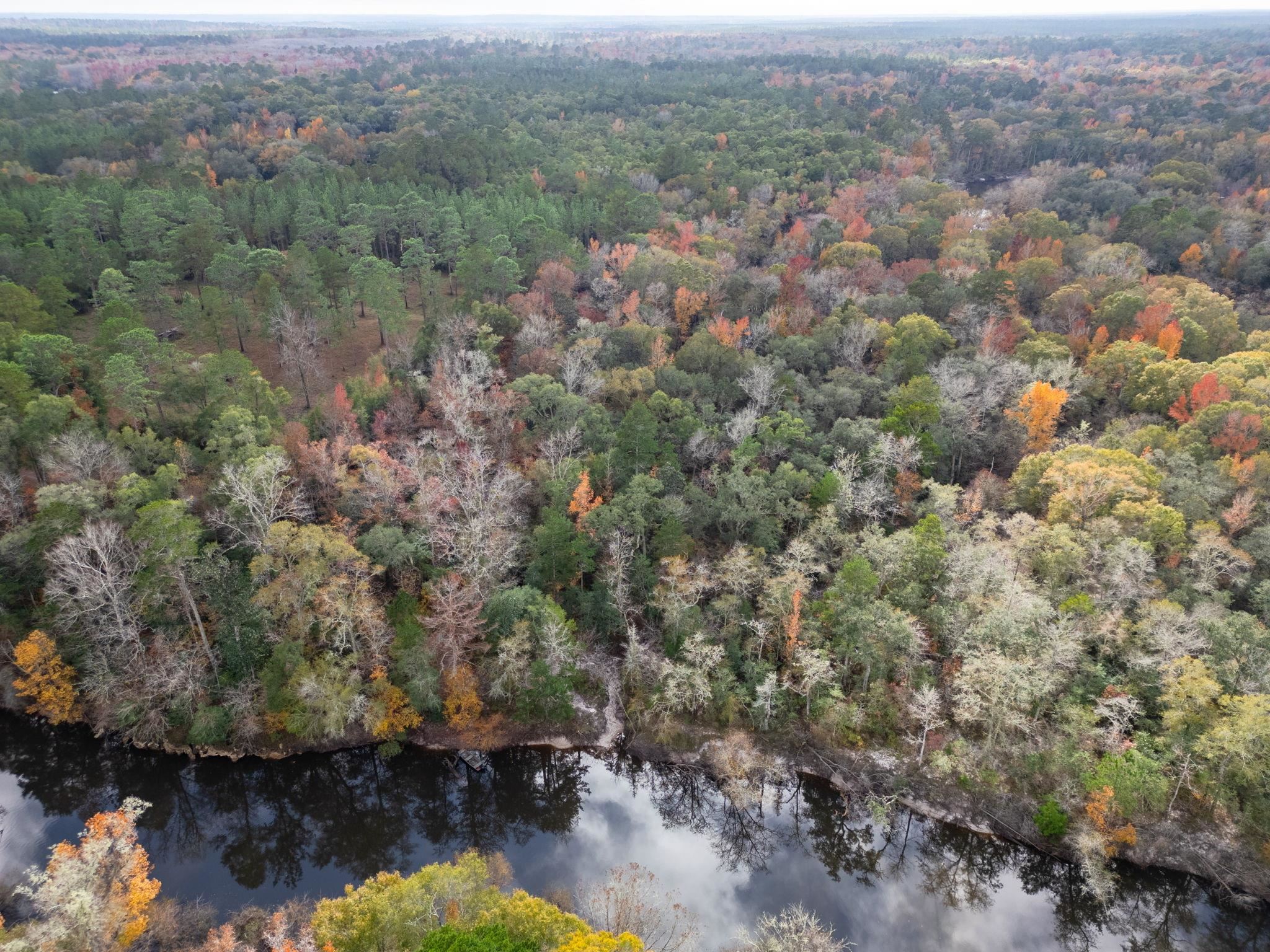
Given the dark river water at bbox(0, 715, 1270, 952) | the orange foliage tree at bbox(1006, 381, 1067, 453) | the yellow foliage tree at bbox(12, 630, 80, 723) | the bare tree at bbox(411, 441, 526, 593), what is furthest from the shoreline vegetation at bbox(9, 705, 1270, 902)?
the orange foliage tree at bbox(1006, 381, 1067, 453)

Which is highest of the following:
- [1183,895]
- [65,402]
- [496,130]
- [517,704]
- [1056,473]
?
[496,130]

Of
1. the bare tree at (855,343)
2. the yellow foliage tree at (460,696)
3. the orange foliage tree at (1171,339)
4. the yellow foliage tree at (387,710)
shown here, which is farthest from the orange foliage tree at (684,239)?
the yellow foliage tree at (387,710)

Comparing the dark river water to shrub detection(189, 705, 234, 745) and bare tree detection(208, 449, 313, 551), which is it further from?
bare tree detection(208, 449, 313, 551)

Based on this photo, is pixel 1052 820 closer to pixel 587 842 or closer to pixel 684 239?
pixel 587 842

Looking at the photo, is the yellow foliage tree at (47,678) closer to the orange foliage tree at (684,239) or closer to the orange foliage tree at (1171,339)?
the orange foliage tree at (684,239)

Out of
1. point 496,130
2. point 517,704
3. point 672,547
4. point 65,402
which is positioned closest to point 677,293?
point 672,547

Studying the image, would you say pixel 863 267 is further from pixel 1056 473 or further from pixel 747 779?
pixel 747 779
